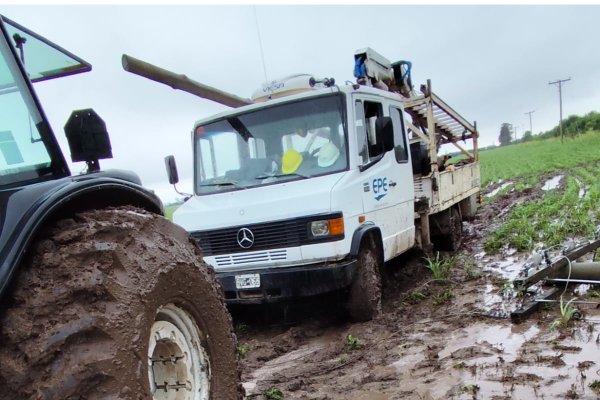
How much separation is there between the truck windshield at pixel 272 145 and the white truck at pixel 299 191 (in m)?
0.01

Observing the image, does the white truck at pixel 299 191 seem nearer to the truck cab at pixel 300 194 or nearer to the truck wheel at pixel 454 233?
the truck cab at pixel 300 194

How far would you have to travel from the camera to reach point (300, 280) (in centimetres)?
472

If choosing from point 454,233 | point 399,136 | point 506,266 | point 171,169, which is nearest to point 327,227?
point 171,169

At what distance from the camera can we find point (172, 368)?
211cm

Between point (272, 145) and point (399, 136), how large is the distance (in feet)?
5.98

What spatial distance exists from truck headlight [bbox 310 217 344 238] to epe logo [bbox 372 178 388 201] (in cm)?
81

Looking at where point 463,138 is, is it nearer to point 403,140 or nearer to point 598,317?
point 403,140

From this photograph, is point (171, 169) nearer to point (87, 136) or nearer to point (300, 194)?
point (300, 194)

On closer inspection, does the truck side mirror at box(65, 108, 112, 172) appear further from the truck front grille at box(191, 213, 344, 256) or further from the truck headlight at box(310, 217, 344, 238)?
the truck headlight at box(310, 217, 344, 238)

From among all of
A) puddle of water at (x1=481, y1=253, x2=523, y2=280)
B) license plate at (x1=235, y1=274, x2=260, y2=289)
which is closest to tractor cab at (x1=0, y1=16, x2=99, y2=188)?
license plate at (x1=235, y1=274, x2=260, y2=289)

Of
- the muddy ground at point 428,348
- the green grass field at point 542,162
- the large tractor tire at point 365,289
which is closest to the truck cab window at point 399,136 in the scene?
the large tractor tire at point 365,289

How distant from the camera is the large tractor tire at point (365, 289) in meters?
4.91

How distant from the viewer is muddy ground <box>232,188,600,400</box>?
332 cm

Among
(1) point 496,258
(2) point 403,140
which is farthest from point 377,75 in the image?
(1) point 496,258
